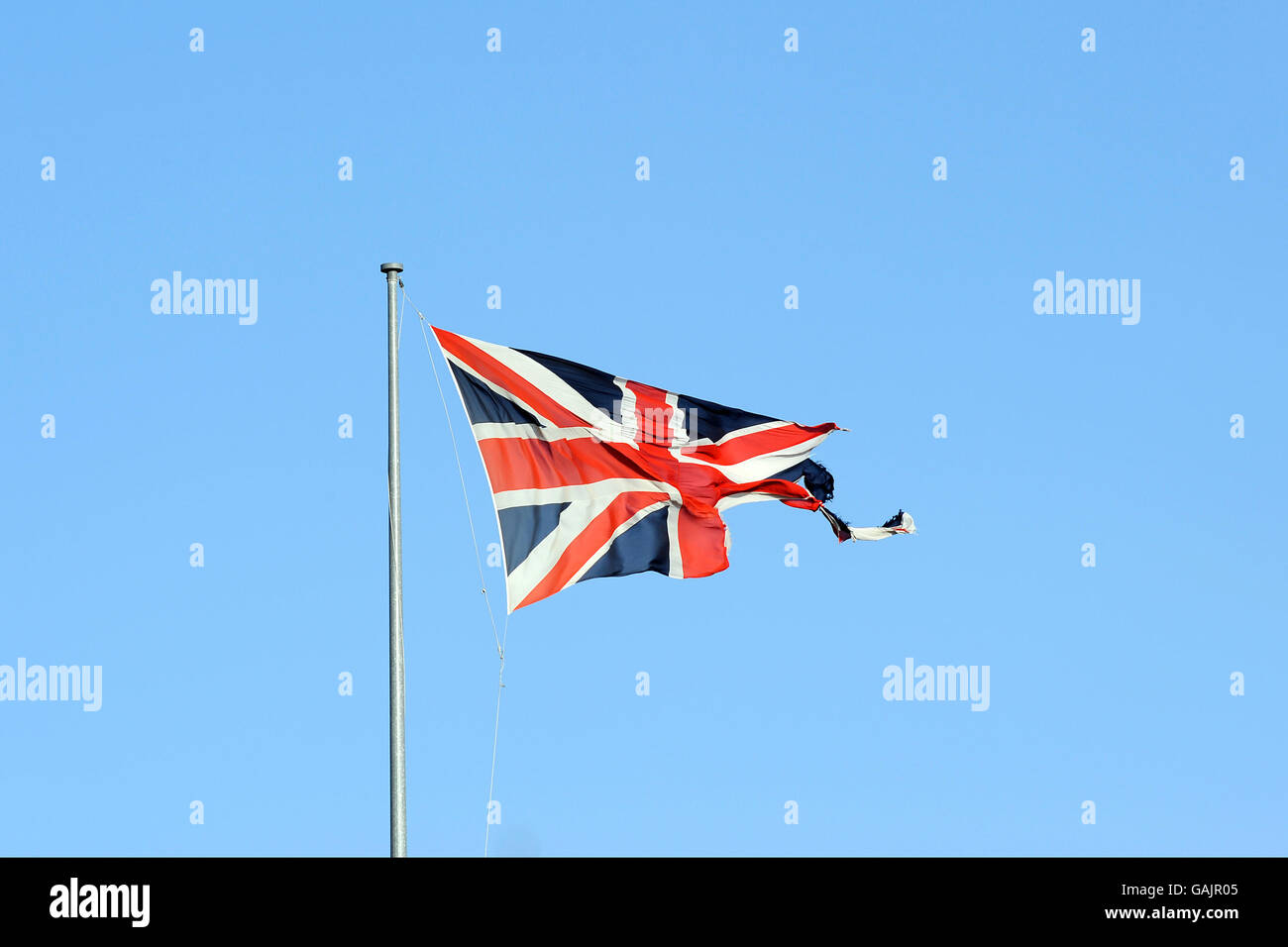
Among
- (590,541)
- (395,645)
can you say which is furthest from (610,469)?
(395,645)

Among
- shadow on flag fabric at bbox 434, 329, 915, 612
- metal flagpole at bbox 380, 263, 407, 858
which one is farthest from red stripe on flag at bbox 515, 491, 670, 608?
metal flagpole at bbox 380, 263, 407, 858

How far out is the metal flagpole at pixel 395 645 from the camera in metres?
21.3

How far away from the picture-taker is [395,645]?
22.0 m

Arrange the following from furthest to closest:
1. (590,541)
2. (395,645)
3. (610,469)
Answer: (610,469) < (590,541) < (395,645)

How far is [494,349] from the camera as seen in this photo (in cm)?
2538

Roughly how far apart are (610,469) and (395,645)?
5287 millimetres

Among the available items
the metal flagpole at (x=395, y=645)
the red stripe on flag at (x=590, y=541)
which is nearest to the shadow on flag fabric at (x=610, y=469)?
the red stripe on flag at (x=590, y=541)

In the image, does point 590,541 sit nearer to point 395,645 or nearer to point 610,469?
point 610,469

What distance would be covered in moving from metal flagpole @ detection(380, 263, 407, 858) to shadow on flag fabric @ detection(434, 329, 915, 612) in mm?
2059

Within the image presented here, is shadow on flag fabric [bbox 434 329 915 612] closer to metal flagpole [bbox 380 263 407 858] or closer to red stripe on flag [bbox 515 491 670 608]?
red stripe on flag [bbox 515 491 670 608]
